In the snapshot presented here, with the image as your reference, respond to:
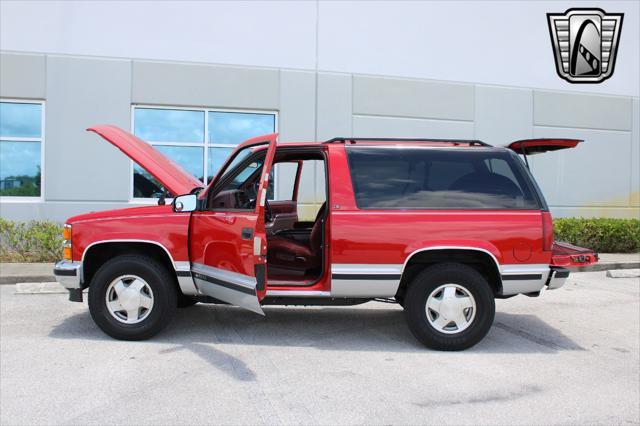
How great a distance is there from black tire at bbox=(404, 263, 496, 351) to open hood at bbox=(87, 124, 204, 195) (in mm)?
2595

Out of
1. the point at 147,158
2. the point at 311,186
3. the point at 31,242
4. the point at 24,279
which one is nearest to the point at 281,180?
the point at 311,186

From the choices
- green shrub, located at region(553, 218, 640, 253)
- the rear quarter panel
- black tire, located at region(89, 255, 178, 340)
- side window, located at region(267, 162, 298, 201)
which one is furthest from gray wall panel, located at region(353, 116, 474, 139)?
black tire, located at region(89, 255, 178, 340)

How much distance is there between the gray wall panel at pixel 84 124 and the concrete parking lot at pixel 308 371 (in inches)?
188

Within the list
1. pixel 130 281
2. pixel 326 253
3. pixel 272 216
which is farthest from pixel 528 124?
pixel 130 281

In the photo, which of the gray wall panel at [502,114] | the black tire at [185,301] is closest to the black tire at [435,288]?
the black tire at [185,301]

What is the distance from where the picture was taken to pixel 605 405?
3.74 meters

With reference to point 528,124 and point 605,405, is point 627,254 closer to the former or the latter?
point 528,124

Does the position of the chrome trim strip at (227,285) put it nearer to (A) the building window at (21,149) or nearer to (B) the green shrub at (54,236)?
(B) the green shrub at (54,236)

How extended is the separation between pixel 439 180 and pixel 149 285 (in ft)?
9.78

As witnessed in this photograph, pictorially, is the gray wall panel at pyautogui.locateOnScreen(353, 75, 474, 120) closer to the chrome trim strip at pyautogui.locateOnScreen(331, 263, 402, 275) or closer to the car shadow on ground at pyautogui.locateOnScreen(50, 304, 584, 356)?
the car shadow on ground at pyautogui.locateOnScreen(50, 304, 584, 356)

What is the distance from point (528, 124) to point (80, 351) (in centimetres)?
1160

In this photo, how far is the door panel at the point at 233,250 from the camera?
442 centimetres

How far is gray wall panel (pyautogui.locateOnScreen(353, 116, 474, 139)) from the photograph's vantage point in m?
11.9

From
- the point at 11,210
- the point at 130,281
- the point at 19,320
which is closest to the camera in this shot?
the point at 130,281
